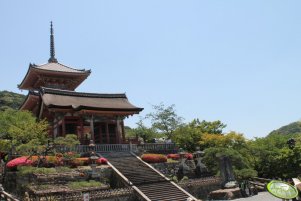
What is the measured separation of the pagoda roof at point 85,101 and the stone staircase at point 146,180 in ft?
19.4

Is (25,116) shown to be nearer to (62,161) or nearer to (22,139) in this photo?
(22,139)

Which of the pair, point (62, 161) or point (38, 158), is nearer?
point (38, 158)

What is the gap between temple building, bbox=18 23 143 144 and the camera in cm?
3244

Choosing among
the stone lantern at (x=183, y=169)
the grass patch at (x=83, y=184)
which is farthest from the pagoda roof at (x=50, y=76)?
the grass patch at (x=83, y=184)

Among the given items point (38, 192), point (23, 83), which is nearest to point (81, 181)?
point (38, 192)

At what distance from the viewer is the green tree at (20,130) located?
992 inches

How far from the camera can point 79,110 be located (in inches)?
1257

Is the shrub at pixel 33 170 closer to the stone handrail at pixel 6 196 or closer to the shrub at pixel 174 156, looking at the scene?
the stone handrail at pixel 6 196

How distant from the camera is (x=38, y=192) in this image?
18672mm

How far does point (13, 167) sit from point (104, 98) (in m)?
18.0

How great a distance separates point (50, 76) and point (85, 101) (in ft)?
27.0

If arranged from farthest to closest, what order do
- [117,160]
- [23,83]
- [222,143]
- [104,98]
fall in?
[23,83] → [104,98] → [222,143] → [117,160]

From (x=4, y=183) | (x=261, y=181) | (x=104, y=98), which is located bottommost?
(x=261, y=181)

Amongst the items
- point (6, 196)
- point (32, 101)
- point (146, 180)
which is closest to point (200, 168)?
point (146, 180)
